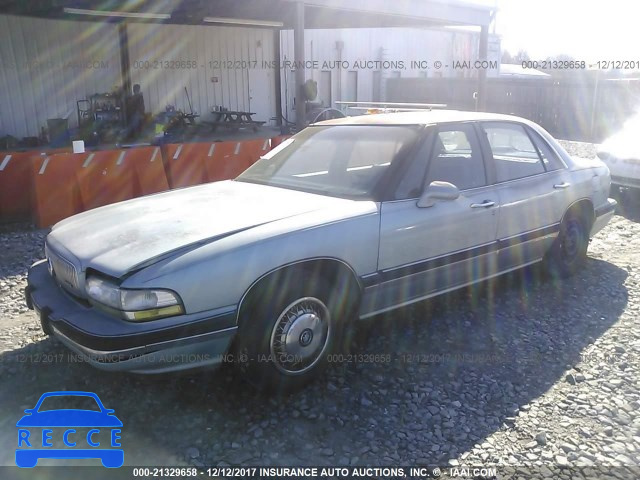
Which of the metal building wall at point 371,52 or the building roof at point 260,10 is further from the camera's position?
the metal building wall at point 371,52

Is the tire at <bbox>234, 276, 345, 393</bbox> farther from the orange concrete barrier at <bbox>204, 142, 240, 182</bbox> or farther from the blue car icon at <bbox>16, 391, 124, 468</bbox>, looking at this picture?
the orange concrete barrier at <bbox>204, 142, 240, 182</bbox>

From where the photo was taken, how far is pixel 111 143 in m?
15.6

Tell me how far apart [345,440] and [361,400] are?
388 mm

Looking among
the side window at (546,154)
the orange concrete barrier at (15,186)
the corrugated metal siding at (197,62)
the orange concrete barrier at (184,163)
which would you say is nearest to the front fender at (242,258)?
the side window at (546,154)

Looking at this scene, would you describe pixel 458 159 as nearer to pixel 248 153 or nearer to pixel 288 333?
pixel 288 333

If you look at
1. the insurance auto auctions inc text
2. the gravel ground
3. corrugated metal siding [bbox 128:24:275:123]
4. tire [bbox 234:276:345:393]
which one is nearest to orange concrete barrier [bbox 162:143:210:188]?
the gravel ground

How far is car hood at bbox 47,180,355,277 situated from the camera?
2.97 m

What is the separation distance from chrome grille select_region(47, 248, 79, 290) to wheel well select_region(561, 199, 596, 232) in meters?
4.05

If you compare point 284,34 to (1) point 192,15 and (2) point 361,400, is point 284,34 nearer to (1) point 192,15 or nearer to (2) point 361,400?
(1) point 192,15

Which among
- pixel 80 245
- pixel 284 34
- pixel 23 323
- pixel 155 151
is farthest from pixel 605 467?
pixel 284 34

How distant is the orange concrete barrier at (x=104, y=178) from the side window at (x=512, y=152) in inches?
207

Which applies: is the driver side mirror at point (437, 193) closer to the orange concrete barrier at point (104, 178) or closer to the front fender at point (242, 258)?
the front fender at point (242, 258)

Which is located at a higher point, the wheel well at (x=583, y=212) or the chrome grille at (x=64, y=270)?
the chrome grille at (x=64, y=270)

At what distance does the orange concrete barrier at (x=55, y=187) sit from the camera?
23.0ft
